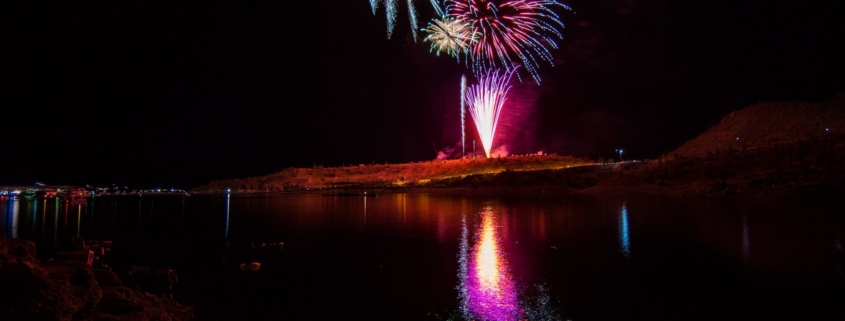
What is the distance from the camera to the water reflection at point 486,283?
6.25 m

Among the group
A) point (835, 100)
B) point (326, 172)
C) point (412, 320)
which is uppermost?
point (835, 100)

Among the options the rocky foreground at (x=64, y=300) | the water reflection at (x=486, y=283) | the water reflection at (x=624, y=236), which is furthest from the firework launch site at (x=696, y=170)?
the rocky foreground at (x=64, y=300)

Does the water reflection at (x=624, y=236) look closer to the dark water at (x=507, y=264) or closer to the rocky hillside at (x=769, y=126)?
the dark water at (x=507, y=264)

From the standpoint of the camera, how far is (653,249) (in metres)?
10.4

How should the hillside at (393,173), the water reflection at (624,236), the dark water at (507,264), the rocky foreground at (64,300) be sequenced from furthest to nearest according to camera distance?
the hillside at (393,173)
the water reflection at (624,236)
the dark water at (507,264)
the rocky foreground at (64,300)

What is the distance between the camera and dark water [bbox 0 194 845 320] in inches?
258

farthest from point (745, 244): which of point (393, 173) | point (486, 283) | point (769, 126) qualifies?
point (393, 173)

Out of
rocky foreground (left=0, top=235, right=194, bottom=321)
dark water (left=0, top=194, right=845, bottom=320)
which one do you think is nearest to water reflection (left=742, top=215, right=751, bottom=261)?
dark water (left=0, top=194, right=845, bottom=320)

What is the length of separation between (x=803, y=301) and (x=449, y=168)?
46170 millimetres

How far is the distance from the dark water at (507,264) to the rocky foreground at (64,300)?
0.81 m

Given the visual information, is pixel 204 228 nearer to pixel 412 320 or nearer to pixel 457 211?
pixel 457 211

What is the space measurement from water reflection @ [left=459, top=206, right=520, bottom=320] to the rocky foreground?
375cm

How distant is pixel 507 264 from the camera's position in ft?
30.0

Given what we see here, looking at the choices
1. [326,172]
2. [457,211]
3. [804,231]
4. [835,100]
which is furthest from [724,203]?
[326,172]
